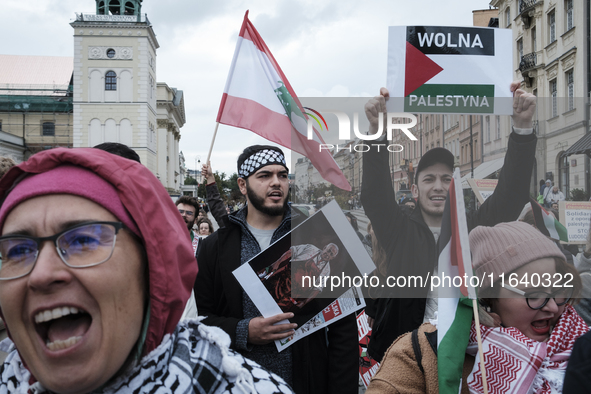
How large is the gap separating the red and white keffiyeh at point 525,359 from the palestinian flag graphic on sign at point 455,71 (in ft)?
3.15

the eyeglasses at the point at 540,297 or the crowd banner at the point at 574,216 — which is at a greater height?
the crowd banner at the point at 574,216

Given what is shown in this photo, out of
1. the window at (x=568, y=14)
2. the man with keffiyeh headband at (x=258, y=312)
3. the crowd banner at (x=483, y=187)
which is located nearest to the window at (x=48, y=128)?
the window at (x=568, y=14)

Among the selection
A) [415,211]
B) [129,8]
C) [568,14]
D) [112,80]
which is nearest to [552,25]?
[568,14]

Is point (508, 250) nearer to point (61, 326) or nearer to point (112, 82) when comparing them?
point (61, 326)

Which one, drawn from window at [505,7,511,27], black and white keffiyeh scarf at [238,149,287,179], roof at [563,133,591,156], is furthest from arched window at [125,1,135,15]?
roof at [563,133,591,156]

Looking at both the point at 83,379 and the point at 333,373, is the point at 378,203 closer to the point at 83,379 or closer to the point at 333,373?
the point at 333,373

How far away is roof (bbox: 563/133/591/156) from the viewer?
2.19 m

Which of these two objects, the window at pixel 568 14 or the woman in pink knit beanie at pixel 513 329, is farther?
the window at pixel 568 14

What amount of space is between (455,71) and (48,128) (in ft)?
214

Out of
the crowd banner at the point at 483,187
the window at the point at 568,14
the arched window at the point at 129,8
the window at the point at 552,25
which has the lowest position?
the crowd banner at the point at 483,187

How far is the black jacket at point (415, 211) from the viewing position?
6.88 feet

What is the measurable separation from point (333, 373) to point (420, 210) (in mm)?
938

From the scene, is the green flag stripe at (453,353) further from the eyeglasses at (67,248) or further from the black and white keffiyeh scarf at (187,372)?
the eyeglasses at (67,248)

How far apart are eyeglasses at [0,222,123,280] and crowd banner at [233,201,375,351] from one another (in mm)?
1224
